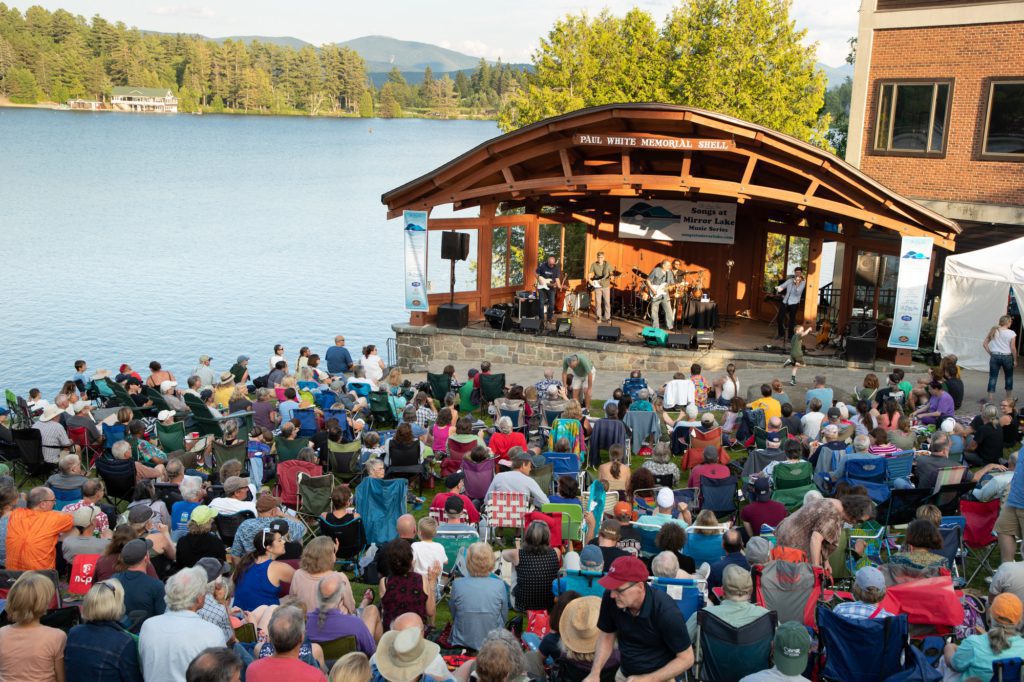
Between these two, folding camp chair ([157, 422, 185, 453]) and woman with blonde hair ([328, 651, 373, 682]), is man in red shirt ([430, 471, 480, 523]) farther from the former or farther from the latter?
folding camp chair ([157, 422, 185, 453])

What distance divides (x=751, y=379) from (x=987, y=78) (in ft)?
26.0

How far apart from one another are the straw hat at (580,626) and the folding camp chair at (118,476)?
5.64 m

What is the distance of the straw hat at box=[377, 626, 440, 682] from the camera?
17.5ft

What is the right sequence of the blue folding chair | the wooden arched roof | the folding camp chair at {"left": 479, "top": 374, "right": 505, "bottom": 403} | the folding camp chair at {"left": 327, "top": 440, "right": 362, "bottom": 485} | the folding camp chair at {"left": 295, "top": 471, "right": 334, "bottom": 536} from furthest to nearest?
the wooden arched roof → the folding camp chair at {"left": 479, "top": 374, "right": 505, "bottom": 403} → the blue folding chair → the folding camp chair at {"left": 327, "top": 440, "right": 362, "bottom": 485} → the folding camp chair at {"left": 295, "top": 471, "right": 334, "bottom": 536}

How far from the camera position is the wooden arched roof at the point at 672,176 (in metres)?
16.0

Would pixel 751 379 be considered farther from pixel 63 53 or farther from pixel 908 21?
pixel 63 53

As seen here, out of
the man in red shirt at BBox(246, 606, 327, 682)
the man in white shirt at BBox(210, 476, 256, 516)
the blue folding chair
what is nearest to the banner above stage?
the blue folding chair

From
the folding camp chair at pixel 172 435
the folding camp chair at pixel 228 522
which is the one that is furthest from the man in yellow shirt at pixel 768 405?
the folding camp chair at pixel 172 435

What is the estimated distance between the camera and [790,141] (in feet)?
52.1

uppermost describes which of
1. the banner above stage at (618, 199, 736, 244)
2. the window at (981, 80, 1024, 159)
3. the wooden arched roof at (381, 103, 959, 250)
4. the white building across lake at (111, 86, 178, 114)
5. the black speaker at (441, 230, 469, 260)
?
the white building across lake at (111, 86, 178, 114)

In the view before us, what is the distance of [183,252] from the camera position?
141 ft

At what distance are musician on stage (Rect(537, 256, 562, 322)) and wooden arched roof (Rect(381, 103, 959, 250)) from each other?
1.44 metres

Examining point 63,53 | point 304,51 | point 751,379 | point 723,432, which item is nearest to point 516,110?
point 751,379

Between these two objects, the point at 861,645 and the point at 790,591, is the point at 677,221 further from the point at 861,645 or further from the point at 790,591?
the point at 861,645
